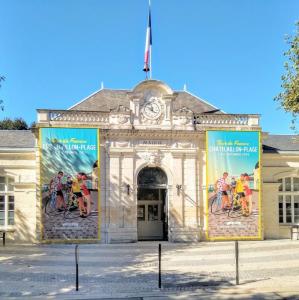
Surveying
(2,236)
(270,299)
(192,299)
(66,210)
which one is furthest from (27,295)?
(2,236)

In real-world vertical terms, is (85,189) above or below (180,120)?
below

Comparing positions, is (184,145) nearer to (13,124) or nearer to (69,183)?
(69,183)

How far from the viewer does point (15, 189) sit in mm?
22484

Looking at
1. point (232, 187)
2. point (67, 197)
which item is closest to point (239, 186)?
point (232, 187)

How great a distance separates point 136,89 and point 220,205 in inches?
277

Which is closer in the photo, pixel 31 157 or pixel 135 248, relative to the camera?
pixel 135 248

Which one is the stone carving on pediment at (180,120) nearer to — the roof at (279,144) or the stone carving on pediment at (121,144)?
the stone carving on pediment at (121,144)

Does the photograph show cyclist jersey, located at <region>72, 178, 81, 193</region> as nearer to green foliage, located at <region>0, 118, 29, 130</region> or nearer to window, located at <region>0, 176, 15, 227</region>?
window, located at <region>0, 176, 15, 227</region>

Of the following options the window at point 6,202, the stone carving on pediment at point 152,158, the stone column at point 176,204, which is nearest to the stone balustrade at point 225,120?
the stone column at point 176,204

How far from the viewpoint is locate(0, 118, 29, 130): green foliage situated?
4494cm

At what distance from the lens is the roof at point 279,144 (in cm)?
2503

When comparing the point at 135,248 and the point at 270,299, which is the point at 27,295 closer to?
the point at 270,299

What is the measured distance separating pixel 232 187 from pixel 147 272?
10482 millimetres

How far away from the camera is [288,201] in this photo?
24656 mm
